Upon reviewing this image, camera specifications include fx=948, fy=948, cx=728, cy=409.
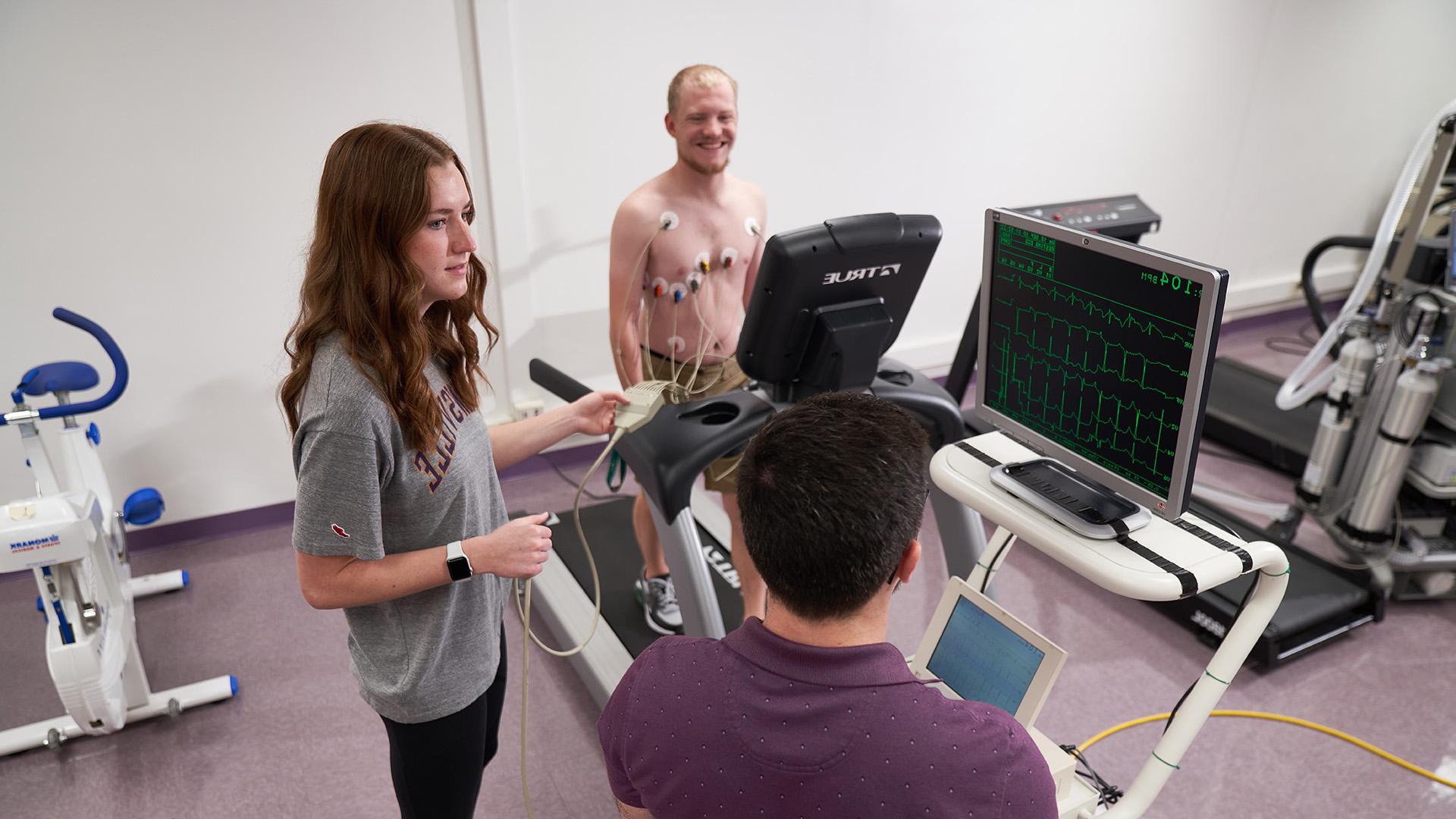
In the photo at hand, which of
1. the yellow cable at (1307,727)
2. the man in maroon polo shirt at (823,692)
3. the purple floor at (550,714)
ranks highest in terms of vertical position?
the man in maroon polo shirt at (823,692)

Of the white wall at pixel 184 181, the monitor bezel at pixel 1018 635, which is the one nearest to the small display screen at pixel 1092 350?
the monitor bezel at pixel 1018 635

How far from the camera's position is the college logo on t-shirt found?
4.28 ft

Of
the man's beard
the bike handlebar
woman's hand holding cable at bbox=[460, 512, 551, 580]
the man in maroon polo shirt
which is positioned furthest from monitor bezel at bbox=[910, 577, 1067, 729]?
the bike handlebar

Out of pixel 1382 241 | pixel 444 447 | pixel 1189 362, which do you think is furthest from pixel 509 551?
pixel 1382 241

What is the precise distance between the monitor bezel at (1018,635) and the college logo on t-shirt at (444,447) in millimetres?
757

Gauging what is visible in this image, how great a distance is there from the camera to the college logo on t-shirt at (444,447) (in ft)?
4.28

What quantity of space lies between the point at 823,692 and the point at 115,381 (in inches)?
90.4

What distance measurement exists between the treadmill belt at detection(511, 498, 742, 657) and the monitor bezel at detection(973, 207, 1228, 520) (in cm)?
136

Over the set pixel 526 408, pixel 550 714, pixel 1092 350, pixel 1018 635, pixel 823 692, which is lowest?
pixel 550 714

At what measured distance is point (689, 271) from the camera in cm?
266

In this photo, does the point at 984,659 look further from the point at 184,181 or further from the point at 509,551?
the point at 184,181

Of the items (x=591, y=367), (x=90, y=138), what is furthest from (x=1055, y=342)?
(x=90, y=138)

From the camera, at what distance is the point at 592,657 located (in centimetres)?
259

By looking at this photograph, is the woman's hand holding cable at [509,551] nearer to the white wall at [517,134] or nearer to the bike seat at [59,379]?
the bike seat at [59,379]
